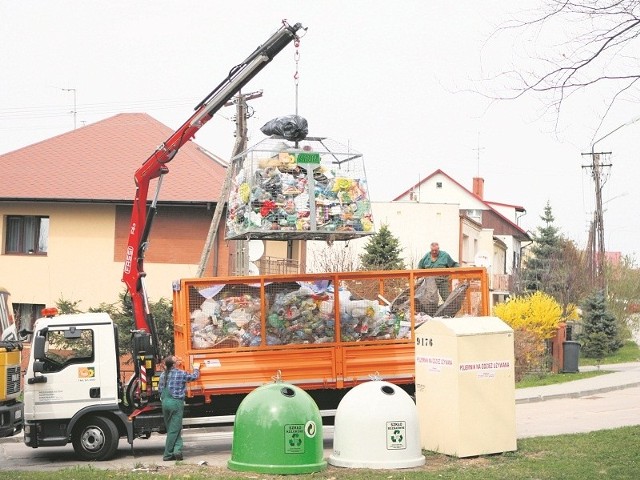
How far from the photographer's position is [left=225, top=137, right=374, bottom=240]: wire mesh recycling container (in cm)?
1423

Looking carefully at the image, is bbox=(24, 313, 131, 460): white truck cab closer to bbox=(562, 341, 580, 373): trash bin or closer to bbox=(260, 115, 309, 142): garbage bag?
bbox=(260, 115, 309, 142): garbage bag

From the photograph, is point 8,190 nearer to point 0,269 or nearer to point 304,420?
point 0,269

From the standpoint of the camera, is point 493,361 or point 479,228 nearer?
point 493,361

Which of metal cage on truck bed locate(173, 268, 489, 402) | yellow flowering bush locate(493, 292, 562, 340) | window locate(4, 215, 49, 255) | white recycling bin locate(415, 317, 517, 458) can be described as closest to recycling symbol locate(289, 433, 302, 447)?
white recycling bin locate(415, 317, 517, 458)

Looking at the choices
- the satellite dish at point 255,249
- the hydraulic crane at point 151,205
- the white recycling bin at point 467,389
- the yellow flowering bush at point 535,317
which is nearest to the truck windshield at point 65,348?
the hydraulic crane at point 151,205

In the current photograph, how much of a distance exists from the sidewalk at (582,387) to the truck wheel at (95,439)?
11.2m

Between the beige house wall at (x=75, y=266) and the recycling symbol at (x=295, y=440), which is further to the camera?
the beige house wall at (x=75, y=266)

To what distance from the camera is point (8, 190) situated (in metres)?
36.8

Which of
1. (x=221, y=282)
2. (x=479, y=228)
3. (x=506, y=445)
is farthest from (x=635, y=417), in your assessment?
(x=479, y=228)

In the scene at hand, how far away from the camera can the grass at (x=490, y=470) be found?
12.5m

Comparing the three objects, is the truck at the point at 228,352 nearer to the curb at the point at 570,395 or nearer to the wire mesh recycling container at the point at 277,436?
the wire mesh recycling container at the point at 277,436

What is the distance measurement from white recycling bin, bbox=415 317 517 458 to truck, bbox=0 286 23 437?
6030mm

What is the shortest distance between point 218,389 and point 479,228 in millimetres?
51548

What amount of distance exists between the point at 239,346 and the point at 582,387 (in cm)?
1304
